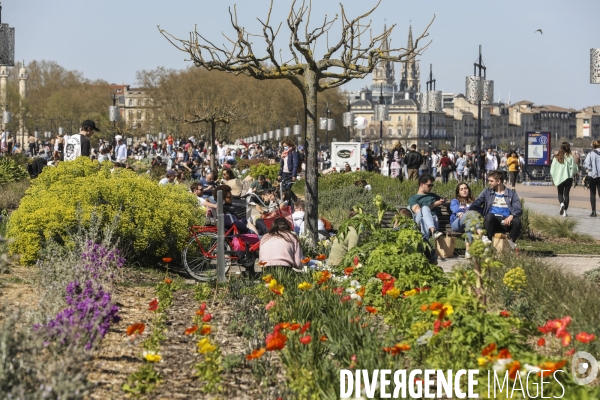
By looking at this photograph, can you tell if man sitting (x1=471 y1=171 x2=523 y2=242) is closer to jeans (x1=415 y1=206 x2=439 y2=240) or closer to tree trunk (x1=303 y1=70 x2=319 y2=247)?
jeans (x1=415 y1=206 x2=439 y2=240)

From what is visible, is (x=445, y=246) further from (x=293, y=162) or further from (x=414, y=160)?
(x=414, y=160)

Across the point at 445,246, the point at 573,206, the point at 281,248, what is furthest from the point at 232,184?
the point at 573,206

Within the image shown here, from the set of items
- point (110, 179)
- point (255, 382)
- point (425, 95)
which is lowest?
A: point (255, 382)

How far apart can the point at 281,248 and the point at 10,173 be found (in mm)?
13398

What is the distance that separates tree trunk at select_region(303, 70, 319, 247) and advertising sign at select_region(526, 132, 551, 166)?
2814 centimetres

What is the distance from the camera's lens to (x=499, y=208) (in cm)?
1262

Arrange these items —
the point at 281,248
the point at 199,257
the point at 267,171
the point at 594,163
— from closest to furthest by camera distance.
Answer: the point at 281,248 → the point at 199,257 → the point at 594,163 → the point at 267,171

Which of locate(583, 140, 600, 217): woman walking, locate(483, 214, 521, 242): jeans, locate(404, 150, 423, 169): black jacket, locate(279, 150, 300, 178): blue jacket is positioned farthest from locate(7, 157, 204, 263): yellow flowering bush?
locate(404, 150, 423, 169): black jacket

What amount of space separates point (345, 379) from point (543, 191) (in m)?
30.3

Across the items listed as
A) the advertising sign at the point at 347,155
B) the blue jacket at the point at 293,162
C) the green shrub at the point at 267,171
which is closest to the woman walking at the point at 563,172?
the blue jacket at the point at 293,162

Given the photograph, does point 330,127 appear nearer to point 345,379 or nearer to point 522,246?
point 522,246

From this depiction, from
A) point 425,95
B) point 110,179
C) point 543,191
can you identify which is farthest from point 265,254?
point 425,95

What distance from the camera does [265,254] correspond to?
9.74 m

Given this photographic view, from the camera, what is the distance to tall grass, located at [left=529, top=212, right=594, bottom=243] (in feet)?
53.1
